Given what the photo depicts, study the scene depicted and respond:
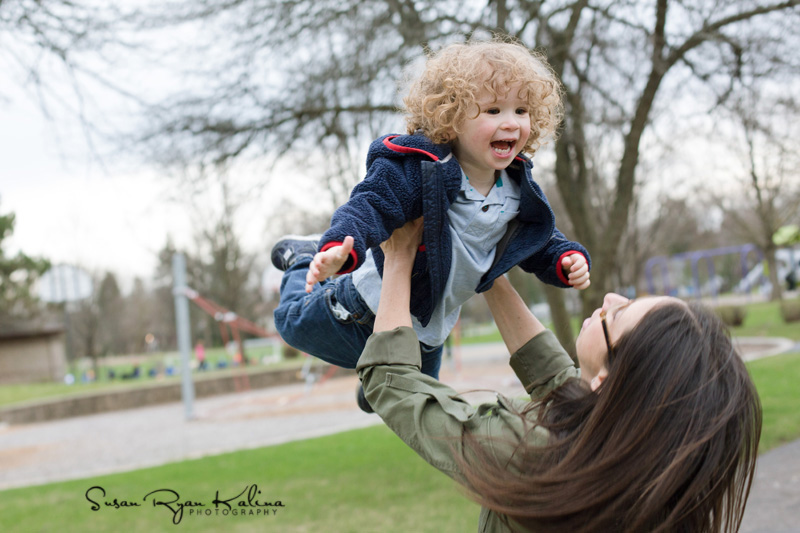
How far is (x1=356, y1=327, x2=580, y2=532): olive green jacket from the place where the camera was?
169 cm

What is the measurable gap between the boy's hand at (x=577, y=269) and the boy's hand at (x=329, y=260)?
787 mm

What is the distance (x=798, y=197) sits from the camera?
2233 cm

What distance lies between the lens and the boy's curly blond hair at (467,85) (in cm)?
202

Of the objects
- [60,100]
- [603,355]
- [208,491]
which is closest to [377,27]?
[60,100]

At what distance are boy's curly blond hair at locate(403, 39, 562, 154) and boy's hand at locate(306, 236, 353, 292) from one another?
542 mm

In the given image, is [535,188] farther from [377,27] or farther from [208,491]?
[208,491]

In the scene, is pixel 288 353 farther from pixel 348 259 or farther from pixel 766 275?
pixel 348 259

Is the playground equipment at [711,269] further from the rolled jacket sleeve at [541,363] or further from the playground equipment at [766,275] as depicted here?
the rolled jacket sleeve at [541,363]

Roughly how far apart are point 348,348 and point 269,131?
4.88m

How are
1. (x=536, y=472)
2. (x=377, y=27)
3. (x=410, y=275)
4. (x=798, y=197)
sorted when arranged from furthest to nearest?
(x=798, y=197) → (x=377, y=27) → (x=410, y=275) → (x=536, y=472)

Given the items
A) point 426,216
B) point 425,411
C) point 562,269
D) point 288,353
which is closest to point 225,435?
point 562,269

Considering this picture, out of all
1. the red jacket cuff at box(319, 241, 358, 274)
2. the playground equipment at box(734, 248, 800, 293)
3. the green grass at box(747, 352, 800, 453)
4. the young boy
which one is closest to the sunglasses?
the young boy

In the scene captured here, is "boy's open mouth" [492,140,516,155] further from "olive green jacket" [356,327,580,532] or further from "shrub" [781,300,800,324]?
"shrub" [781,300,800,324]

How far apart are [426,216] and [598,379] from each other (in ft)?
2.01
